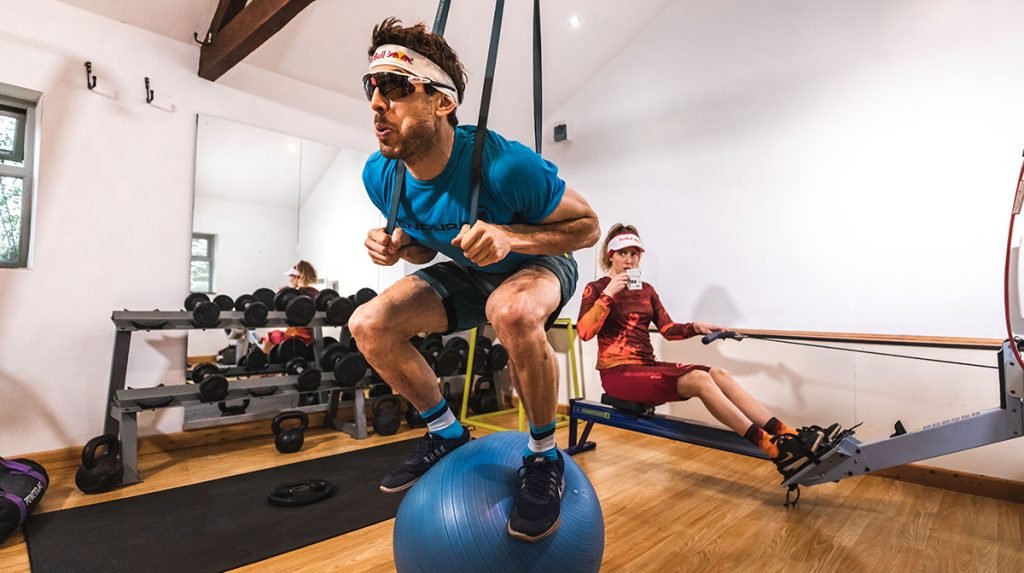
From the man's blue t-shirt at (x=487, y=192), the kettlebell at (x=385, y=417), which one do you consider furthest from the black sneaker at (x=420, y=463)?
the kettlebell at (x=385, y=417)

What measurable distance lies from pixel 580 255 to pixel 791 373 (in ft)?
5.73

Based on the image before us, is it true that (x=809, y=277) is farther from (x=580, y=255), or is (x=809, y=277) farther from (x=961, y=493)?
(x=580, y=255)

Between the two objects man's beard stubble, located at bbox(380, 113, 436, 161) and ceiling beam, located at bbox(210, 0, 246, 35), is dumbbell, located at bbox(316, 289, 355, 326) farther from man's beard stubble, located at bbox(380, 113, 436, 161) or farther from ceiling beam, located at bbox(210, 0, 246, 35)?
man's beard stubble, located at bbox(380, 113, 436, 161)

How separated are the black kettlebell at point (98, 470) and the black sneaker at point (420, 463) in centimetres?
167

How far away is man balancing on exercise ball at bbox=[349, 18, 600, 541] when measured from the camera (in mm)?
1183

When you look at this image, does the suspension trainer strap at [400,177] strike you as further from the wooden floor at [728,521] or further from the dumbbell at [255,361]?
the dumbbell at [255,361]

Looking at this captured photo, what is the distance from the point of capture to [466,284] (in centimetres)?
149

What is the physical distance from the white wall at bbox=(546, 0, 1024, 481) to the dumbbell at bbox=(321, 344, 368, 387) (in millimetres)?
1683

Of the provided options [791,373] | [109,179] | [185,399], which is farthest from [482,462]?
[109,179]

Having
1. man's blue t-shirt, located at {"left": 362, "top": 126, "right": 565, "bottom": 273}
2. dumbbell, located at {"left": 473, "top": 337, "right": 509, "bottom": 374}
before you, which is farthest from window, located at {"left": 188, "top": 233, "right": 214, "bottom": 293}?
man's blue t-shirt, located at {"left": 362, "top": 126, "right": 565, "bottom": 273}

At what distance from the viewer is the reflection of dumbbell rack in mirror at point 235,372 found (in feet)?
8.21

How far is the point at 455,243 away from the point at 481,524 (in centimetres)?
65

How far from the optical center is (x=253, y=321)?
2879mm

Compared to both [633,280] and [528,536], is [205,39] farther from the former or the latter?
[528,536]
